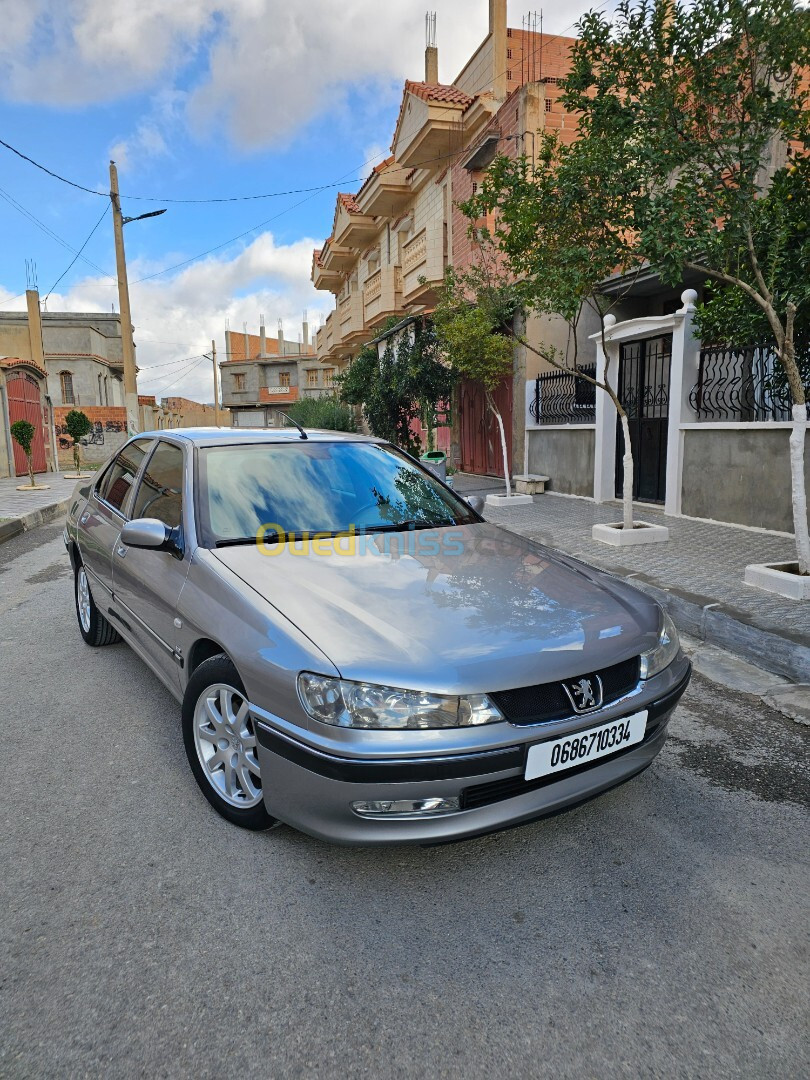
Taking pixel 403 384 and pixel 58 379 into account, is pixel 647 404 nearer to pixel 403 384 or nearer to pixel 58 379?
pixel 403 384

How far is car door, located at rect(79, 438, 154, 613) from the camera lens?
4109mm

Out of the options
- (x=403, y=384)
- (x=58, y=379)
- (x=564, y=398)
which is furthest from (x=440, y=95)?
(x=58, y=379)

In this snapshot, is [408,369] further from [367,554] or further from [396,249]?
[367,554]

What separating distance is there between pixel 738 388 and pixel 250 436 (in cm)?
751

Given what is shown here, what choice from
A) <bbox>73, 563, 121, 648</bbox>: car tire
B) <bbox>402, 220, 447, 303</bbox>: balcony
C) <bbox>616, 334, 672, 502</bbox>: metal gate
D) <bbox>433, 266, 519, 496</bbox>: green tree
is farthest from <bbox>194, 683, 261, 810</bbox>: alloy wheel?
<bbox>402, 220, 447, 303</bbox>: balcony

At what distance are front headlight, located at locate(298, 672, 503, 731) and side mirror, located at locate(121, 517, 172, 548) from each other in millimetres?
1318

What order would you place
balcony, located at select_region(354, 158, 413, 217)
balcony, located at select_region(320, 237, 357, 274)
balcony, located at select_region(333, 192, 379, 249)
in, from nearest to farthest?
balcony, located at select_region(354, 158, 413, 217)
balcony, located at select_region(333, 192, 379, 249)
balcony, located at select_region(320, 237, 357, 274)

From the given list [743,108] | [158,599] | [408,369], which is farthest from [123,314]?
[158,599]

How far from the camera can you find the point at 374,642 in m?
2.24

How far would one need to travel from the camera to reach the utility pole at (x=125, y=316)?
837 inches

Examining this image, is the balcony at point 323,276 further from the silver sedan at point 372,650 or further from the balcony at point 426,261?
the silver sedan at point 372,650

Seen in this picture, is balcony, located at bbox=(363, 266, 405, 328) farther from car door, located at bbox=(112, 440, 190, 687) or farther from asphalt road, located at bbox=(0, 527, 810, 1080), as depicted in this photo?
asphalt road, located at bbox=(0, 527, 810, 1080)

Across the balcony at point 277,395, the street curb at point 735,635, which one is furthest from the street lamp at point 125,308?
the balcony at point 277,395

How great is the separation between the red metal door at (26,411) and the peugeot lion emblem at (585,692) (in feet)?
68.8
